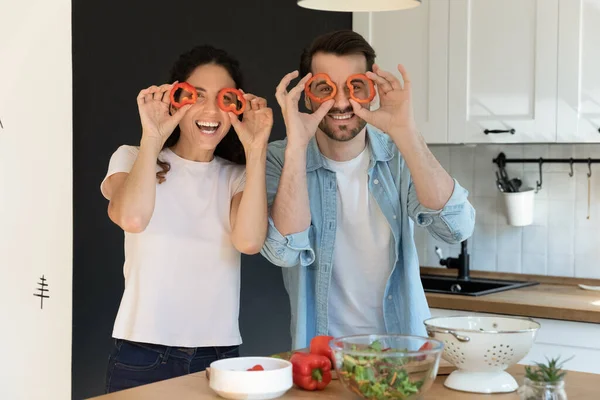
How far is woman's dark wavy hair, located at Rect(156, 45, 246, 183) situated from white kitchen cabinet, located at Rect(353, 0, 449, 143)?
5.13 feet

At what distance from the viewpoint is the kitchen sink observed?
375 centimetres

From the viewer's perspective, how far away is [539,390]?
153cm

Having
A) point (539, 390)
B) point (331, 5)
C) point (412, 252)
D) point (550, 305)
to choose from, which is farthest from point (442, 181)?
point (550, 305)

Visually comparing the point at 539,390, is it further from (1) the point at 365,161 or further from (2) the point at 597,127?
(2) the point at 597,127

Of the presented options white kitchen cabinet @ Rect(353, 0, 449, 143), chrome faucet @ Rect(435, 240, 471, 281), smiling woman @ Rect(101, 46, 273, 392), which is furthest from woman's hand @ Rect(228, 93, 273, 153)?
chrome faucet @ Rect(435, 240, 471, 281)

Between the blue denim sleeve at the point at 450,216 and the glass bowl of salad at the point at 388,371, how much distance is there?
67 centimetres

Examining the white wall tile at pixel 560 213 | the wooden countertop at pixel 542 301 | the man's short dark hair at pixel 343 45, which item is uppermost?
the man's short dark hair at pixel 343 45

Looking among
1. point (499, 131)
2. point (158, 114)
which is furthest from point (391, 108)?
point (499, 131)

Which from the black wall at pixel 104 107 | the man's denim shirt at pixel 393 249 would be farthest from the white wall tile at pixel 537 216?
the man's denim shirt at pixel 393 249

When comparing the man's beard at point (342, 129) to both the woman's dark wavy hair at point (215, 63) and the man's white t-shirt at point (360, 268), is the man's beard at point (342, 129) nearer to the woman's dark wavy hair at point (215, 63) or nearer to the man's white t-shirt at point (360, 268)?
the man's white t-shirt at point (360, 268)

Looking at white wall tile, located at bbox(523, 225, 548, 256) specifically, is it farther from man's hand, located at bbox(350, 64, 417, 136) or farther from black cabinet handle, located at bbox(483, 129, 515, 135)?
man's hand, located at bbox(350, 64, 417, 136)

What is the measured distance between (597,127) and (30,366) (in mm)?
2369

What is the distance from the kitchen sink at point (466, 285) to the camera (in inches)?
148

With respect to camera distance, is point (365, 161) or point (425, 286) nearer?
point (365, 161)
